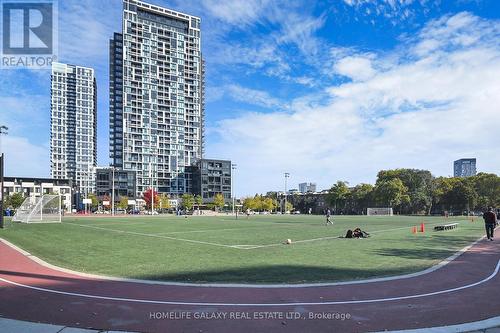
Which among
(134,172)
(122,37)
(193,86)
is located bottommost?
(134,172)

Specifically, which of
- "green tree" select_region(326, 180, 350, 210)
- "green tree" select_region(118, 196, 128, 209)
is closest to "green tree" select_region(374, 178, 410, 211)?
"green tree" select_region(326, 180, 350, 210)

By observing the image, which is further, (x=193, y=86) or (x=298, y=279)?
(x=193, y=86)

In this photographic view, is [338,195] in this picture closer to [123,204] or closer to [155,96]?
[123,204]

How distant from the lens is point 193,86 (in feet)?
634

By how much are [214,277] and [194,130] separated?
183108mm

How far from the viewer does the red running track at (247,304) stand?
24.0 ft

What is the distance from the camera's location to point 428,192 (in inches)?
4402

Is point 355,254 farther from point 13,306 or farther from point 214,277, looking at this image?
point 13,306

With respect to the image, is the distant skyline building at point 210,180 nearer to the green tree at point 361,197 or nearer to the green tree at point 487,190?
the green tree at point 361,197

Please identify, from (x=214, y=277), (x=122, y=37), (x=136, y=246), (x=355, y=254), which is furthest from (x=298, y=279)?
(x=122, y=37)

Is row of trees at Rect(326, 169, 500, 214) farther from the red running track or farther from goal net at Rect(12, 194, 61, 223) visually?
the red running track

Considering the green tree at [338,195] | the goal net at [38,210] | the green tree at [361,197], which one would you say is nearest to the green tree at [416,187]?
the green tree at [361,197]

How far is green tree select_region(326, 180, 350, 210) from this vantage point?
13312cm

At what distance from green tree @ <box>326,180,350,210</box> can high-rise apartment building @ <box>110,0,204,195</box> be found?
72.1 meters
